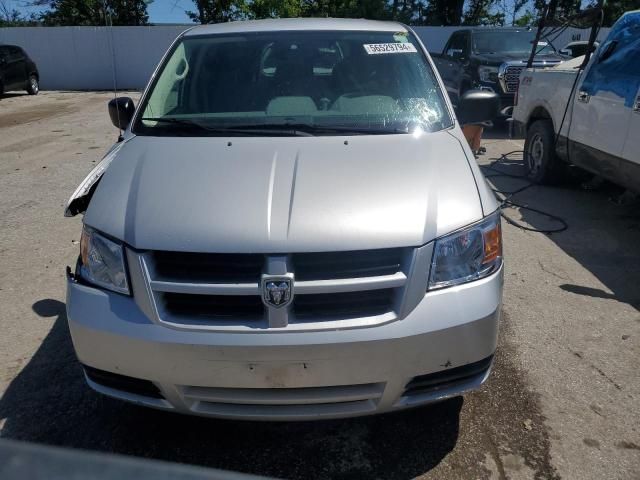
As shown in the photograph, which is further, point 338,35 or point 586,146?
point 586,146

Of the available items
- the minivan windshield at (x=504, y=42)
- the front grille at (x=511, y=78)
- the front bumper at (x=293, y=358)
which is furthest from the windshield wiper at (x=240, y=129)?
the minivan windshield at (x=504, y=42)

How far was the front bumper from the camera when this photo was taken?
204cm

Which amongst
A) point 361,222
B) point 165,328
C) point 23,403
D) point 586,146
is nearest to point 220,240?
point 165,328

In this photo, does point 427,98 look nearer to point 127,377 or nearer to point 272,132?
point 272,132

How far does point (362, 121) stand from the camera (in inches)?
120

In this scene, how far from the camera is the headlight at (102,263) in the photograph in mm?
2211

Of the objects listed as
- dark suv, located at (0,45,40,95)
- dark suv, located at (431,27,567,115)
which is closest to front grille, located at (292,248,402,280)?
dark suv, located at (431,27,567,115)

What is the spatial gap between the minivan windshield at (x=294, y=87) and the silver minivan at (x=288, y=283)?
17.1 inches

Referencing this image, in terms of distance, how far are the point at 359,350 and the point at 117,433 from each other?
4.24 feet

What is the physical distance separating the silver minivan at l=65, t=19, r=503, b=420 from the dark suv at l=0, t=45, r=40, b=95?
17.3 metres

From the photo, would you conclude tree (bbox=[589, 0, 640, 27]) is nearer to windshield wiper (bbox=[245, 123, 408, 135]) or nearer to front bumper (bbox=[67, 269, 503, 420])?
windshield wiper (bbox=[245, 123, 408, 135])

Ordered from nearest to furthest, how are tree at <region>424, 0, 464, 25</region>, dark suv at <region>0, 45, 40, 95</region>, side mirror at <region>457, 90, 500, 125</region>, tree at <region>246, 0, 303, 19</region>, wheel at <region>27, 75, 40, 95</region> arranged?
side mirror at <region>457, 90, 500, 125</region>, dark suv at <region>0, 45, 40, 95</region>, wheel at <region>27, 75, 40, 95</region>, tree at <region>246, 0, 303, 19</region>, tree at <region>424, 0, 464, 25</region>

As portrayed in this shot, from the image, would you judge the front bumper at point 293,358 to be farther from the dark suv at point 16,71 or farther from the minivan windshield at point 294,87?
the dark suv at point 16,71

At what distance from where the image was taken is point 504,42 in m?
11.4
